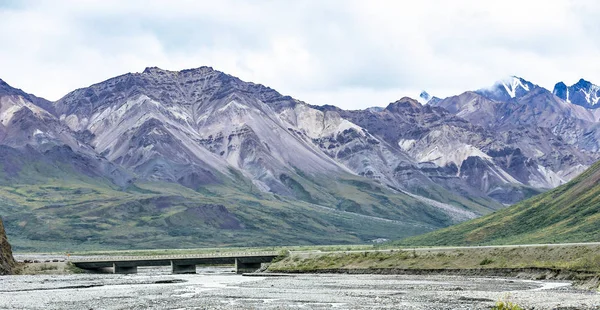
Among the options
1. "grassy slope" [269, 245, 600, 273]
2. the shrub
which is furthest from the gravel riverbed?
the shrub

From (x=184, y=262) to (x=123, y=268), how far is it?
→ 16.7 meters

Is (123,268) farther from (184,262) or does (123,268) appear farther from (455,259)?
(455,259)

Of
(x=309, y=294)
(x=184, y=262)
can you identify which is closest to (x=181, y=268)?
(x=184, y=262)

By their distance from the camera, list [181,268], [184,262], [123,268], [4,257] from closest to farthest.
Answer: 1. [4,257]
2. [184,262]
3. [181,268]
4. [123,268]

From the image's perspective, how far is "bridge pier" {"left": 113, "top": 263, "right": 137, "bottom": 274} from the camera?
7643 inches

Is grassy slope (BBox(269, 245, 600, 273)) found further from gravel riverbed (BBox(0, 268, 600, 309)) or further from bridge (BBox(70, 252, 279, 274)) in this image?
bridge (BBox(70, 252, 279, 274))

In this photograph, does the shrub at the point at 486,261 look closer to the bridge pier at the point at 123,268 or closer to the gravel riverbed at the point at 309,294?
the gravel riverbed at the point at 309,294

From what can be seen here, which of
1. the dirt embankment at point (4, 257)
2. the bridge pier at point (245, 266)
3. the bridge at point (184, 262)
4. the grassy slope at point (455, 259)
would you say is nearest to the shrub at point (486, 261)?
the grassy slope at point (455, 259)

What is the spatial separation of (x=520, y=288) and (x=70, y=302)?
58.0 m

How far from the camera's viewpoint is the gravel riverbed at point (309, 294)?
8606 centimetres

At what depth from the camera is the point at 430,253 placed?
159250mm

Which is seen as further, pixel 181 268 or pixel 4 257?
pixel 181 268

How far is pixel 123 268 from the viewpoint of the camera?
197 m

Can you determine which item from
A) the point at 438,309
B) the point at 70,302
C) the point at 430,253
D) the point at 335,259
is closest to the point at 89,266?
the point at 335,259
